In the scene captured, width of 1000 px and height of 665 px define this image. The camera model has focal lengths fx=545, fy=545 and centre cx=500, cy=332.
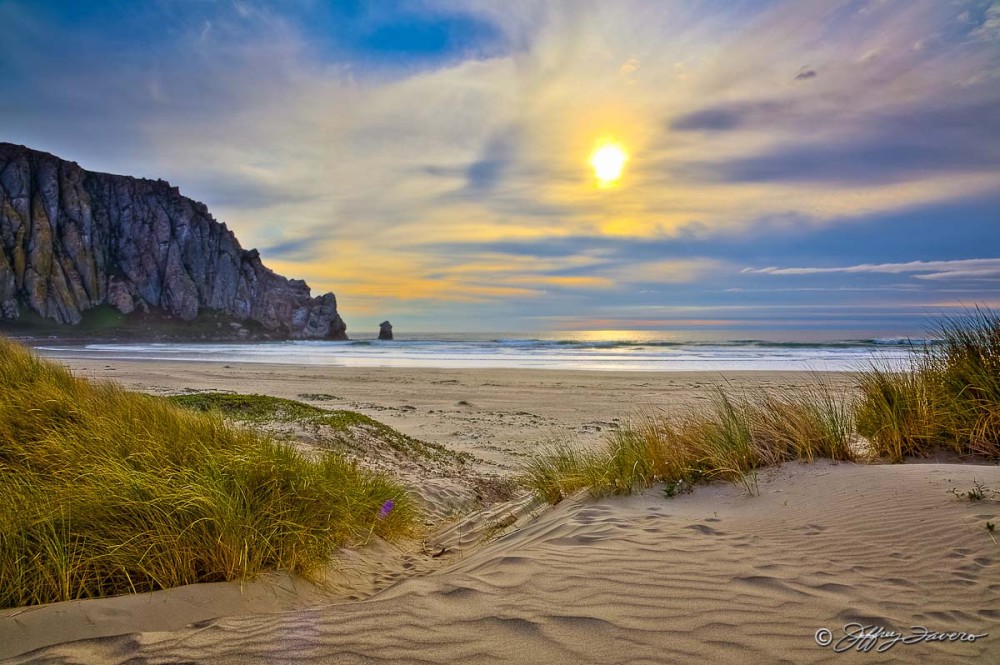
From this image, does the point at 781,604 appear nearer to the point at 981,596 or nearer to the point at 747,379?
the point at 981,596

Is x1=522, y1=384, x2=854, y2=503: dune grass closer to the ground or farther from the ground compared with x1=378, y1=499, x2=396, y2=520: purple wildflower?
farther from the ground

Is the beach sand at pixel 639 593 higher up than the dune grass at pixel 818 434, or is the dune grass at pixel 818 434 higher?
the dune grass at pixel 818 434

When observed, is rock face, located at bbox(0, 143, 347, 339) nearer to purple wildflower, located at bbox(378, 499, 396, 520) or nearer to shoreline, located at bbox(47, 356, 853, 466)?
shoreline, located at bbox(47, 356, 853, 466)

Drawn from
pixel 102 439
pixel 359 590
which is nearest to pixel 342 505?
pixel 359 590

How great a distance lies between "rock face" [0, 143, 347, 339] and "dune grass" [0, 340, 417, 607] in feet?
324

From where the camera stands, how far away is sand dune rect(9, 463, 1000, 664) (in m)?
Result: 2.81

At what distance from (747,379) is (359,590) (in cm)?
2117

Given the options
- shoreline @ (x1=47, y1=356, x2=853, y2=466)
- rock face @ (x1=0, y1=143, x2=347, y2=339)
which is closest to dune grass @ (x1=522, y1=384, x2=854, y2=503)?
shoreline @ (x1=47, y1=356, x2=853, y2=466)

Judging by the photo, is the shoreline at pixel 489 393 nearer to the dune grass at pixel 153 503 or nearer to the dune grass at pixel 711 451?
the dune grass at pixel 711 451

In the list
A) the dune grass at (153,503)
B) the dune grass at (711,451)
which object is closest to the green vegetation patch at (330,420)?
the dune grass at (153,503)

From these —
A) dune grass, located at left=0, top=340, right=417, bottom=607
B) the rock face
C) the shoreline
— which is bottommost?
the shoreline

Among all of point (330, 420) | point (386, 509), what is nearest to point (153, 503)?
point (386, 509)

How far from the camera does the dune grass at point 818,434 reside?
6.00 m

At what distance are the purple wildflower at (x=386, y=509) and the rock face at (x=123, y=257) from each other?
10049 centimetres
